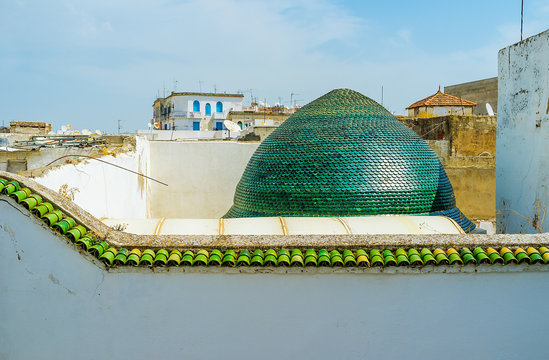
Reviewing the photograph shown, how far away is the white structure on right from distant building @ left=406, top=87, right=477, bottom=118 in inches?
537

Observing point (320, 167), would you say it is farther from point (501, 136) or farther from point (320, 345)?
point (320, 345)

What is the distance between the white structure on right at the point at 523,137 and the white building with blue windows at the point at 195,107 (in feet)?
89.9

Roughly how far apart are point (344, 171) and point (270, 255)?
4290 mm

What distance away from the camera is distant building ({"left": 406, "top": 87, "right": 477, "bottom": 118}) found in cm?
2308

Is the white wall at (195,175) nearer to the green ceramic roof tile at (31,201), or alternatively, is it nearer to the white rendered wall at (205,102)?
the green ceramic roof tile at (31,201)

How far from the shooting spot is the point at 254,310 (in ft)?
15.7

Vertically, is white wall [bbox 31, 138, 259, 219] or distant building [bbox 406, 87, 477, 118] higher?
distant building [bbox 406, 87, 477, 118]

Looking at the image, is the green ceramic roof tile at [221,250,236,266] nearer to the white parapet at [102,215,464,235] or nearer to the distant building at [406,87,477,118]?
the white parapet at [102,215,464,235]

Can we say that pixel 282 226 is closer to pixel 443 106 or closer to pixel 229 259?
pixel 229 259

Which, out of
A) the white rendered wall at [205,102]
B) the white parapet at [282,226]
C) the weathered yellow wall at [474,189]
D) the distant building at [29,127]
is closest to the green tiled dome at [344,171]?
the white parapet at [282,226]

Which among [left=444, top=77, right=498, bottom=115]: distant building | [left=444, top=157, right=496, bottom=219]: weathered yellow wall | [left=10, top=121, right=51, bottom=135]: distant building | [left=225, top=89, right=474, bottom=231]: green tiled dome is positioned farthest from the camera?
[left=444, top=77, right=498, bottom=115]: distant building

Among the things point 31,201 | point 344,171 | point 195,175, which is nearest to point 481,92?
point 195,175

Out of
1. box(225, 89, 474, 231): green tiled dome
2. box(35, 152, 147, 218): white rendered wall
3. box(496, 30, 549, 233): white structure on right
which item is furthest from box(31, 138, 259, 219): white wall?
box(496, 30, 549, 233): white structure on right

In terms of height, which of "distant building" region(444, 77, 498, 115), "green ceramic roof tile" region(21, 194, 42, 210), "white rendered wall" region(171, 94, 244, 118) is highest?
"white rendered wall" region(171, 94, 244, 118)
